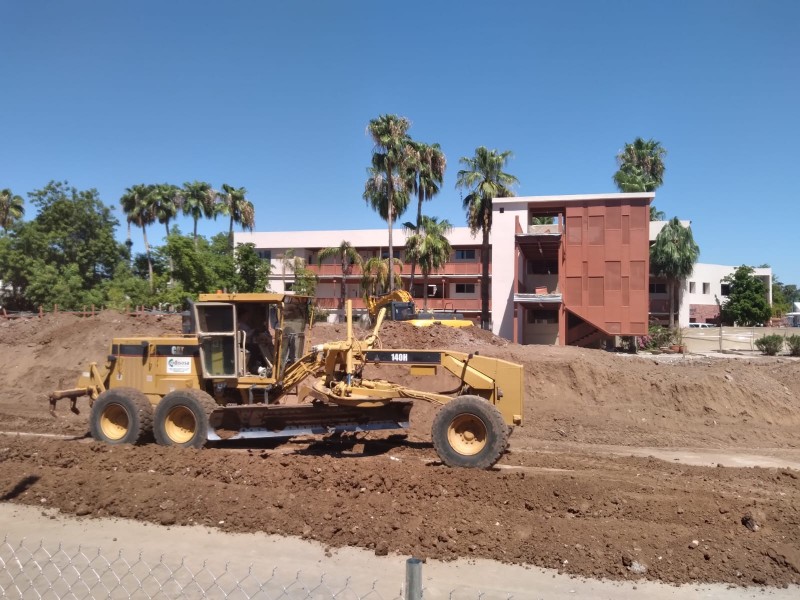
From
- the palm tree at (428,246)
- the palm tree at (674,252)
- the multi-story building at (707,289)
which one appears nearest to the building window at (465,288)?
the palm tree at (428,246)

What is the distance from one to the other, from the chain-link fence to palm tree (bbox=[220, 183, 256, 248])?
4034cm

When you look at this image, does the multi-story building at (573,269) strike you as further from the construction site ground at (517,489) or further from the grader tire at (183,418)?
the grader tire at (183,418)

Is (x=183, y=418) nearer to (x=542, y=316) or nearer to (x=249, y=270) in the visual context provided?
Result: (x=249, y=270)

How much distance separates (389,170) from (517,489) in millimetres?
27784

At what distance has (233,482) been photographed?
8188mm

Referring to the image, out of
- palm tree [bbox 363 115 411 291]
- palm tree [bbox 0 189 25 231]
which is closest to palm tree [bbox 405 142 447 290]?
palm tree [bbox 363 115 411 291]

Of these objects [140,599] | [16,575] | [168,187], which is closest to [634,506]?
[140,599]

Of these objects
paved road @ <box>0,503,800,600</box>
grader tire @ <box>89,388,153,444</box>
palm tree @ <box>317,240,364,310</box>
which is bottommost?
paved road @ <box>0,503,800,600</box>

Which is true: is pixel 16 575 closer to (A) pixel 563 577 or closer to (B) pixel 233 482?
(B) pixel 233 482

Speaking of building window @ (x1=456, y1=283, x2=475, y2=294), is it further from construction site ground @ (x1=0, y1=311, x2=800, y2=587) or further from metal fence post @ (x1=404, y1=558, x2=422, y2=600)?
metal fence post @ (x1=404, y1=558, x2=422, y2=600)

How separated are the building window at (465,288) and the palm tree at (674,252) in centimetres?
1218

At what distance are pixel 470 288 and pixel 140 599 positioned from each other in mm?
39365

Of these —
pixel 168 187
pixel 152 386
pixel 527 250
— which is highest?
pixel 168 187

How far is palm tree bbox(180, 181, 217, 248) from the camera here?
45531mm
